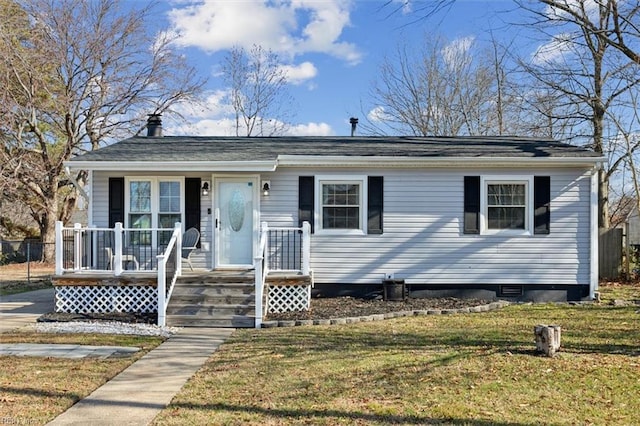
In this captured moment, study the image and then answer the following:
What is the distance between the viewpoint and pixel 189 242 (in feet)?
31.2

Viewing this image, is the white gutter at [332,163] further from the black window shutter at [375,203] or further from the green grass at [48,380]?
the green grass at [48,380]

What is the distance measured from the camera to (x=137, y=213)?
9.90m

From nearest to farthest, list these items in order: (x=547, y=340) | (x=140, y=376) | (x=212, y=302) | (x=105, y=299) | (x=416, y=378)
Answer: (x=416, y=378) < (x=140, y=376) < (x=547, y=340) < (x=212, y=302) < (x=105, y=299)

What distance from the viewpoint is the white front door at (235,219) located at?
9.99m

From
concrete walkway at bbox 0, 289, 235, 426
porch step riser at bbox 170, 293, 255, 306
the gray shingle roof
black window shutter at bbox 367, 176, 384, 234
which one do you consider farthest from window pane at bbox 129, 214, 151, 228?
black window shutter at bbox 367, 176, 384, 234

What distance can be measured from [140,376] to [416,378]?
2997 mm

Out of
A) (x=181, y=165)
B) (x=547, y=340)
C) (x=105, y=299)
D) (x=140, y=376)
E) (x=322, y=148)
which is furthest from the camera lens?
(x=322, y=148)

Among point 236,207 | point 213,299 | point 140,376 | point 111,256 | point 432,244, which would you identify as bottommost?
point 140,376

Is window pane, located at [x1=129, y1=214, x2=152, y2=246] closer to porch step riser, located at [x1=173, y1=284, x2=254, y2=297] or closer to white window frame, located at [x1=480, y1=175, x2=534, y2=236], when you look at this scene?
porch step riser, located at [x1=173, y1=284, x2=254, y2=297]

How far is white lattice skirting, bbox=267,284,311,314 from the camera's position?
891cm

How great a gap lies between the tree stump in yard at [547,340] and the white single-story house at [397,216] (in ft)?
14.1

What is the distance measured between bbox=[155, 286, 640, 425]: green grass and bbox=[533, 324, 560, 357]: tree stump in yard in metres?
0.13

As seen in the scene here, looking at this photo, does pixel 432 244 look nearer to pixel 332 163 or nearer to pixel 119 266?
pixel 332 163

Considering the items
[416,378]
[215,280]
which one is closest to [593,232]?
[416,378]
